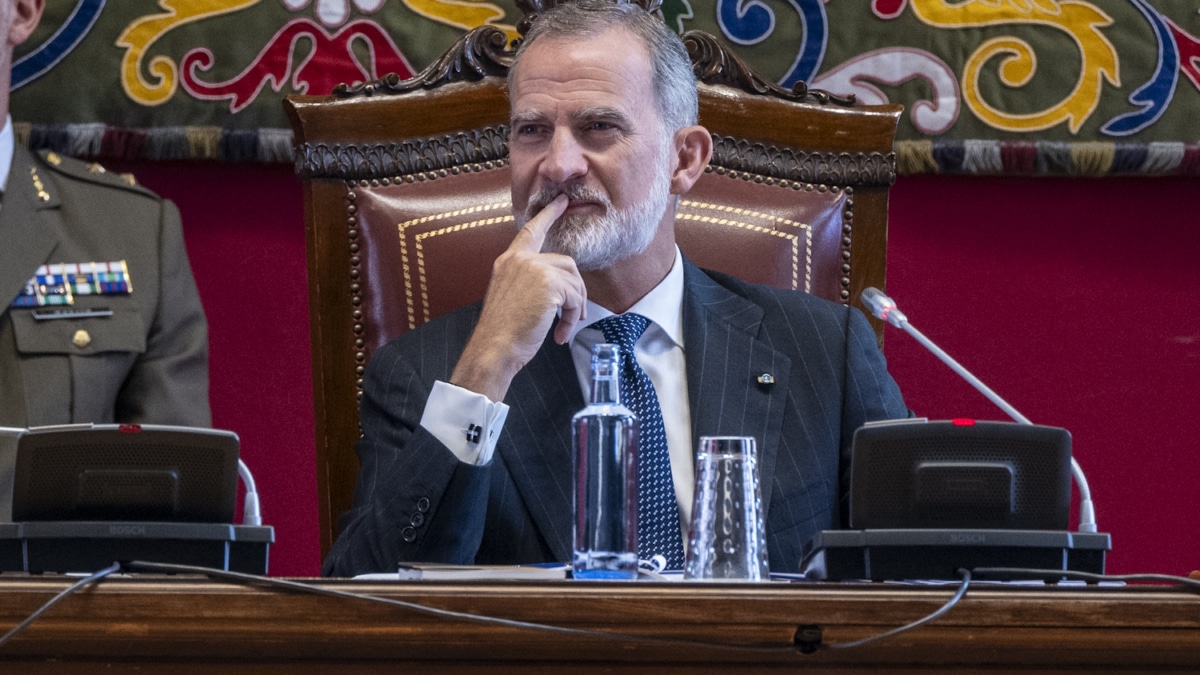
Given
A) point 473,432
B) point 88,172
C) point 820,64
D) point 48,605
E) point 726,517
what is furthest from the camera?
point 820,64

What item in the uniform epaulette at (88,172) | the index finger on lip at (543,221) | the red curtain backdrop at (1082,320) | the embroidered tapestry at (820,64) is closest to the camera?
the index finger on lip at (543,221)

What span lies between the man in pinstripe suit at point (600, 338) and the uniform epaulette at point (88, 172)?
586mm

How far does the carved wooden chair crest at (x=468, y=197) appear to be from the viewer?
5.88 feet

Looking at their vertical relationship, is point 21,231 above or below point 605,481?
above

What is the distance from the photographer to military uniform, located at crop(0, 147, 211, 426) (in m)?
1.94

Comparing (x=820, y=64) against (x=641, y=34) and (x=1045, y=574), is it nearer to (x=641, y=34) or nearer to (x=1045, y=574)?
(x=641, y=34)

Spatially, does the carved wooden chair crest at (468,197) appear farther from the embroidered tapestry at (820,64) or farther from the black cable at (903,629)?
the black cable at (903,629)

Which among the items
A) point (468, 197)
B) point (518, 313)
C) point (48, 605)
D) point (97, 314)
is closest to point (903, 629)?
point (48, 605)

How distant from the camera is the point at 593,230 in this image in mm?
1713

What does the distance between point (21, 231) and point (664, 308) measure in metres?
0.93

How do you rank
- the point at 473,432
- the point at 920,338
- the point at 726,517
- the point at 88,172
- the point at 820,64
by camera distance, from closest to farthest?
the point at 726,517 → the point at 473,432 → the point at 920,338 → the point at 88,172 → the point at 820,64

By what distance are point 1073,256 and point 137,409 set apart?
151 centimetres

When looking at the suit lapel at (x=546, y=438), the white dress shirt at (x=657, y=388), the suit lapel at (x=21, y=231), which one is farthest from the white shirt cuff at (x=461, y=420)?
the suit lapel at (x=21, y=231)

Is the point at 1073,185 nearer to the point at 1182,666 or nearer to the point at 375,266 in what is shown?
the point at 375,266
